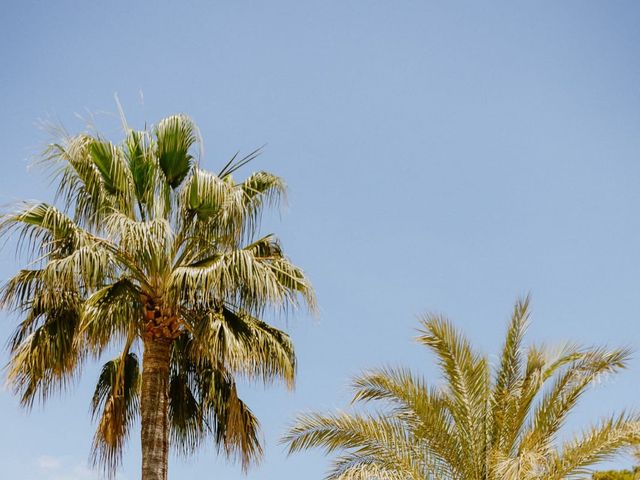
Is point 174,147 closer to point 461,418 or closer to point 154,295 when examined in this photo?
point 154,295

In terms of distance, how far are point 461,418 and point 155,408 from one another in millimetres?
4507

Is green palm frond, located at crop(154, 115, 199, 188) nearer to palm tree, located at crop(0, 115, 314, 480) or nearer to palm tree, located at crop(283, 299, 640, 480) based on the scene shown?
palm tree, located at crop(0, 115, 314, 480)

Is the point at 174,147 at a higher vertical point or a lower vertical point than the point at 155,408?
higher

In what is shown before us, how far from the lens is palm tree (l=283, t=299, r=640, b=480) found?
1226 centimetres

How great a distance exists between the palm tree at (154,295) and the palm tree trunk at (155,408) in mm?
15

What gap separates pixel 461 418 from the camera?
41.5 ft

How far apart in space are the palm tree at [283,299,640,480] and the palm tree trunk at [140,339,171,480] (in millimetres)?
2088

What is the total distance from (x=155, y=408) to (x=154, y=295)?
5.27ft

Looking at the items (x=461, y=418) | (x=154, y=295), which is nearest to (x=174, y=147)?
(x=154, y=295)

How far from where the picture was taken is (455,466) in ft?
40.9

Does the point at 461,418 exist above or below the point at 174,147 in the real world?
below

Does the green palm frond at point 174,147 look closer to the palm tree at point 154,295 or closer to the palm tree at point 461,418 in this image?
the palm tree at point 154,295

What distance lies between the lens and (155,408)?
39.5ft

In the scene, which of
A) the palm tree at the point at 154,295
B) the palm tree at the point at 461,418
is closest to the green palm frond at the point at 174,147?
the palm tree at the point at 154,295
